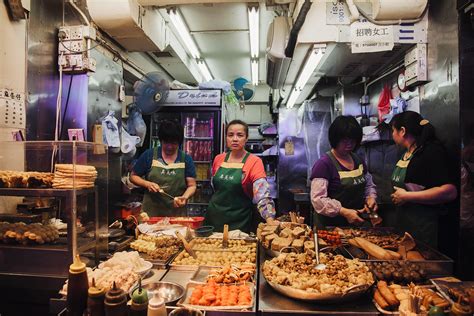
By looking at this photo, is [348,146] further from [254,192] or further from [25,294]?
[25,294]

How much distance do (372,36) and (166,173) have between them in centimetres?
270

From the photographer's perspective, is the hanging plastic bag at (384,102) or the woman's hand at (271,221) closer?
the woman's hand at (271,221)

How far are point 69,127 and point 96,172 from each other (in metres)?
1.80

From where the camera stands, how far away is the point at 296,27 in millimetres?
3238

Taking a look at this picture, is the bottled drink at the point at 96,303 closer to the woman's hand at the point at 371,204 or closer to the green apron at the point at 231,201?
the green apron at the point at 231,201

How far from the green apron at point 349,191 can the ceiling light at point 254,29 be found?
223 cm

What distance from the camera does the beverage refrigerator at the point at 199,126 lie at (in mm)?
5586

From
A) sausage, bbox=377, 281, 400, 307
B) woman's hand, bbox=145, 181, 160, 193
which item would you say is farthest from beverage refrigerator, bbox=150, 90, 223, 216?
sausage, bbox=377, 281, 400, 307

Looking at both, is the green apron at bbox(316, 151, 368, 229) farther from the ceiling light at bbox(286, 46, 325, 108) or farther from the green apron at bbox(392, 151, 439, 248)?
the ceiling light at bbox(286, 46, 325, 108)

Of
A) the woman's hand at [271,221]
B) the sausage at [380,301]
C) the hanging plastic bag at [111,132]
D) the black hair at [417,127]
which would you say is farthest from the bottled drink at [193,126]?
the sausage at [380,301]

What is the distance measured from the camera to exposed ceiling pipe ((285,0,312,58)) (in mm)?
3011

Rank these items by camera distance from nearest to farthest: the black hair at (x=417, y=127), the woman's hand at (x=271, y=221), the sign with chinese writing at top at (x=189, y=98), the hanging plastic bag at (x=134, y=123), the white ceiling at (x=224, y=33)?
the woman's hand at (x=271, y=221)
the black hair at (x=417, y=127)
the white ceiling at (x=224, y=33)
the hanging plastic bag at (x=134, y=123)
the sign with chinese writing at top at (x=189, y=98)

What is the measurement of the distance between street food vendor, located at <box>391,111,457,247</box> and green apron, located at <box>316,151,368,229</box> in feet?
1.10

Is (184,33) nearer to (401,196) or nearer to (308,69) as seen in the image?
(308,69)
